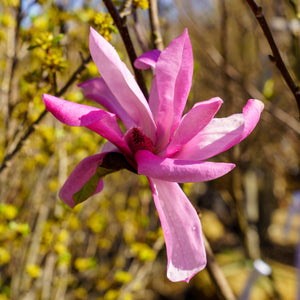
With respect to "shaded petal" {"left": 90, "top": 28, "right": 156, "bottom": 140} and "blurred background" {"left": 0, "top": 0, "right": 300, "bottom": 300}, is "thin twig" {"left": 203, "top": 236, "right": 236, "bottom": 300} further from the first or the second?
"shaded petal" {"left": 90, "top": 28, "right": 156, "bottom": 140}

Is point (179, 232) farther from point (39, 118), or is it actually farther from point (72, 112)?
point (39, 118)

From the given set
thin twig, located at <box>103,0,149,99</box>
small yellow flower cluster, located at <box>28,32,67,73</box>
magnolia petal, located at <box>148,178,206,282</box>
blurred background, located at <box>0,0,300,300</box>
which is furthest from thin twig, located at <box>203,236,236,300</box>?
small yellow flower cluster, located at <box>28,32,67,73</box>

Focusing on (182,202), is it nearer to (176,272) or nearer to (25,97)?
(176,272)

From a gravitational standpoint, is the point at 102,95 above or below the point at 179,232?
above

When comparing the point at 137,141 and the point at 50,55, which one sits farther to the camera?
the point at 50,55

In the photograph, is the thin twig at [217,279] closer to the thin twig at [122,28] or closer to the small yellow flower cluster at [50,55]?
the thin twig at [122,28]

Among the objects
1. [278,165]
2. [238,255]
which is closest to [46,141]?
[278,165]

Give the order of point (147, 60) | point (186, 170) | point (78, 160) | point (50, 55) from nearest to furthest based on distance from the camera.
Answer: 1. point (186, 170)
2. point (147, 60)
3. point (50, 55)
4. point (78, 160)

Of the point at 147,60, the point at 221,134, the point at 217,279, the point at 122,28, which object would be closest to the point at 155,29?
the point at 122,28
